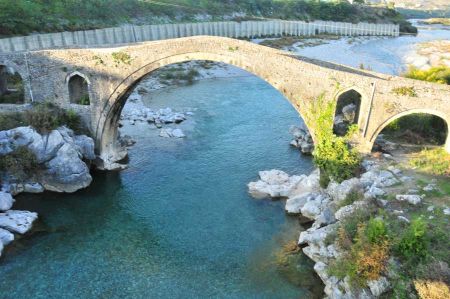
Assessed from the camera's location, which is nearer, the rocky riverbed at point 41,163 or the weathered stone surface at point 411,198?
the weathered stone surface at point 411,198

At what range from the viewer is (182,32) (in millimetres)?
54406

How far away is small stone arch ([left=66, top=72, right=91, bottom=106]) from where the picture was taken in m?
24.1

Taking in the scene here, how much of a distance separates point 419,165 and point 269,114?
54.2 feet

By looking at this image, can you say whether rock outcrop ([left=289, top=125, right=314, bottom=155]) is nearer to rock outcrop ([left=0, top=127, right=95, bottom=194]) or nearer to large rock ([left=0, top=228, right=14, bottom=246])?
rock outcrop ([left=0, top=127, right=95, bottom=194])

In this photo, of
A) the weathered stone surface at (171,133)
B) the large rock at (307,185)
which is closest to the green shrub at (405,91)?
the large rock at (307,185)

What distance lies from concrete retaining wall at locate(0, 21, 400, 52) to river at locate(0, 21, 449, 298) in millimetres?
10338

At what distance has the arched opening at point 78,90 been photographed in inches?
Answer: 972

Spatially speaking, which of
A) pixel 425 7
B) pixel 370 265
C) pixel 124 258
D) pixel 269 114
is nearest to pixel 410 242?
pixel 370 265

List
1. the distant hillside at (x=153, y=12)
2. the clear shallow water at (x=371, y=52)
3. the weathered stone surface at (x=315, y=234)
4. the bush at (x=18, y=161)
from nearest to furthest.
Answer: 1. the weathered stone surface at (x=315, y=234)
2. the bush at (x=18, y=161)
3. the distant hillside at (x=153, y=12)
4. the clear shallow water at (x=371, y=52)

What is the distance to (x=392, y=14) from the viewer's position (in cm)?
8912

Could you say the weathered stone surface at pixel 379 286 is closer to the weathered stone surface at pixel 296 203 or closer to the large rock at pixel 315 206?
the large rock at pixel 315 206

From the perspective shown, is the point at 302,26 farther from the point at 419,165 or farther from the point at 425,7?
the point at 425,7

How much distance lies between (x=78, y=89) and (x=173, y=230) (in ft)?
37.7

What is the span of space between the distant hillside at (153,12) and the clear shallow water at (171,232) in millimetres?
20800
